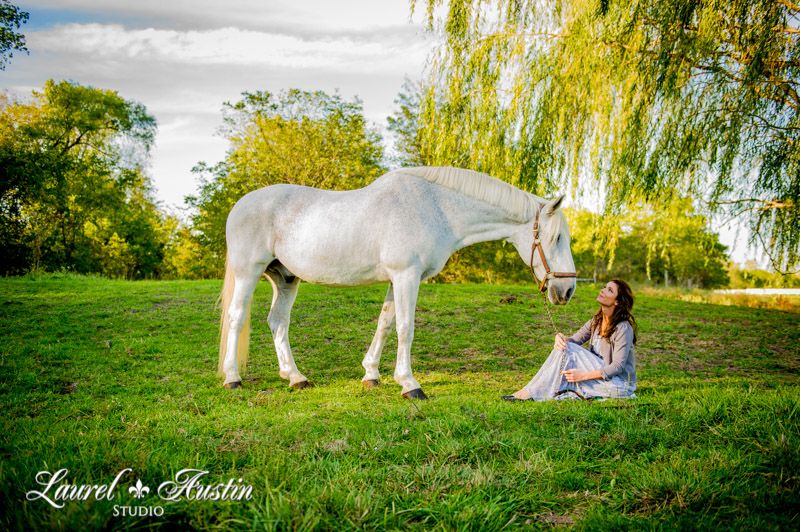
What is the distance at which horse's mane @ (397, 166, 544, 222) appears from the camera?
5.26 metres

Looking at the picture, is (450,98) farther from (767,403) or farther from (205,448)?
(205,448)

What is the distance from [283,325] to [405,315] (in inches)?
69.3

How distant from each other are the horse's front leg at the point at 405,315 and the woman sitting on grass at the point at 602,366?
1056 millimetres

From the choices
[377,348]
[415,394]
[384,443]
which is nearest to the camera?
[384,443]

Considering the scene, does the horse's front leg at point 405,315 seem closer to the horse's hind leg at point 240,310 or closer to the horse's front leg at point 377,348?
the horse's front leg at point 377,348

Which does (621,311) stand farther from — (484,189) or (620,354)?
(484,189)

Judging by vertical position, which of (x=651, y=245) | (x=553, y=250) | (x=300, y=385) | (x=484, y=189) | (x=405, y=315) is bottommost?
(x=300, y=385)

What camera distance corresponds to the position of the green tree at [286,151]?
20.4m

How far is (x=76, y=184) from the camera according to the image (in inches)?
992

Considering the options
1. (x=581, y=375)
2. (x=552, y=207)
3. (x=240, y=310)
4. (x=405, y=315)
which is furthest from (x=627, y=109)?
(x=240, y=310)

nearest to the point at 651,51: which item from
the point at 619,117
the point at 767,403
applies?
the point at 619,117

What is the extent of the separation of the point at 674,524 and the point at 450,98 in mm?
7613

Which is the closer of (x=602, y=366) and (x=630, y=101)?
(x=602, y=366)

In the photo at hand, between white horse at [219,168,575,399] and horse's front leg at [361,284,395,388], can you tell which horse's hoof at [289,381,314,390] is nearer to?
white horse at [219,168,575,399]
